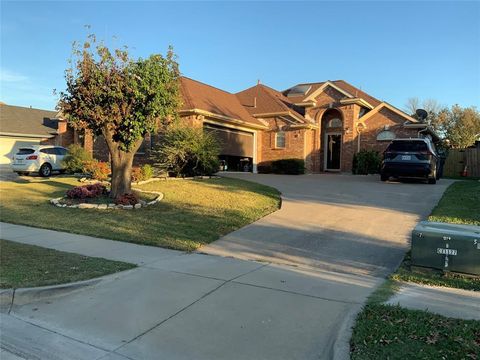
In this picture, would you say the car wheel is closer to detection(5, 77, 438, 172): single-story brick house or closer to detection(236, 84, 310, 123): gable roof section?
detection(5, 77, 438, 172): single-story brick house

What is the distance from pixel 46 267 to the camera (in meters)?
6.63

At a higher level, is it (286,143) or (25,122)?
(25,122)

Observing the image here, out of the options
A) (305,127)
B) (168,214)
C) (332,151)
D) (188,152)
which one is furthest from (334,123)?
(168,214)

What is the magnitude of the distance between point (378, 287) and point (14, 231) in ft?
26.2

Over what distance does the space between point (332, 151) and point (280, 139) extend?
3.50m

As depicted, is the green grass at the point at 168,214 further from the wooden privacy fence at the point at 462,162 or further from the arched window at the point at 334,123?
the wooden privacy fence at the point at 462,162

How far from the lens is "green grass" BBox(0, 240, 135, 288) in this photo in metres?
5.98

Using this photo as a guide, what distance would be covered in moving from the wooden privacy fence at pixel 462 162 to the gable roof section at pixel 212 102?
37.5ft

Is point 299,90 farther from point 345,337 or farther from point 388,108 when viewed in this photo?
point 345,337

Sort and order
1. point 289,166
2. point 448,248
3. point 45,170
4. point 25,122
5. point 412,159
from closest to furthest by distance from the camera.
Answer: point 448,248 → point 412,159 → point 45,170 → point 289,166 → point 25,122

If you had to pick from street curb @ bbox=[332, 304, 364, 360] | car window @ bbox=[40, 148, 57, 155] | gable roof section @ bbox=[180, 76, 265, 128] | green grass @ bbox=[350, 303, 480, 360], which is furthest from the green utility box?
car window @ bbox=[40, 148, 57, 155]

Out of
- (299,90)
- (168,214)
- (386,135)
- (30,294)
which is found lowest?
(30,294)

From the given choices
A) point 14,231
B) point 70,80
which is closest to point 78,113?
point 70,80

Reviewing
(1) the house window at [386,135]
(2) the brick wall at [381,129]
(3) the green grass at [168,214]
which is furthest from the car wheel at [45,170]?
(1) the house window at [386,135]
